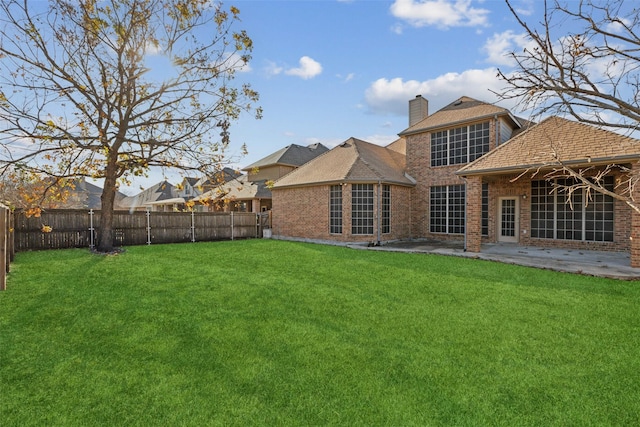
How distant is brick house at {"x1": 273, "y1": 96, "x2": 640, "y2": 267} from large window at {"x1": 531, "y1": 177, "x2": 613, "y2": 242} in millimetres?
32

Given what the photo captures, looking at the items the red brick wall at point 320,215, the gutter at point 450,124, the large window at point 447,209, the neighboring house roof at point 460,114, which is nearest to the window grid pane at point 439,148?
the gutter at point 450,124

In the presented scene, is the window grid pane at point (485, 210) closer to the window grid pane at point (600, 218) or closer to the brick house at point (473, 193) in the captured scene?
the brick house at point (473, 193)

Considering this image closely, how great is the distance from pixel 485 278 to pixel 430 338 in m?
4.44

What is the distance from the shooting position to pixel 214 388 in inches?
134

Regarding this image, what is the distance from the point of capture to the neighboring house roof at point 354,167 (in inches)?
623

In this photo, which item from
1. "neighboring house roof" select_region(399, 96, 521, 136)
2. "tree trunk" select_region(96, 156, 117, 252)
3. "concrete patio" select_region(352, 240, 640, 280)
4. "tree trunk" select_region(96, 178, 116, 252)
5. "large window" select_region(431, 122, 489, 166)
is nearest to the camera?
"concrete patio" select_region(352, 240, 640, 280)

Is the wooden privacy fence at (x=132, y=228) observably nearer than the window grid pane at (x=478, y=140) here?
Yes

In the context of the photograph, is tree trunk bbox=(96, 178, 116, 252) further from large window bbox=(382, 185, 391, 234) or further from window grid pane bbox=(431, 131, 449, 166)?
window grid pane bbox=(431, 131, 449, 166)

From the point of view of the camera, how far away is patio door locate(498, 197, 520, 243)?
572 inches

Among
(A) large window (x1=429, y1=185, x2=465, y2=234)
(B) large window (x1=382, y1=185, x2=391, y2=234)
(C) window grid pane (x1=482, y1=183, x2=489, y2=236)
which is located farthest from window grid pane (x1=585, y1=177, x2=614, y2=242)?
(B) large window (x1=382, y1=185, x2=391, y2=234)

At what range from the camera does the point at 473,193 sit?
40.5 ft

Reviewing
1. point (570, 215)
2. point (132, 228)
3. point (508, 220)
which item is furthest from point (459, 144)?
point (132, 228)

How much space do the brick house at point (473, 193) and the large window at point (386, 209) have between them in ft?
0.30

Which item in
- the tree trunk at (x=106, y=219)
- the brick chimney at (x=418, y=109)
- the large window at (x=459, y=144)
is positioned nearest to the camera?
the tree trunk at (x=106, y=219)
